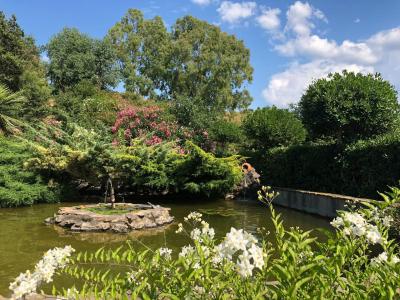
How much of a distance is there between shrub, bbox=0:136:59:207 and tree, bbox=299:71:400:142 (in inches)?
363

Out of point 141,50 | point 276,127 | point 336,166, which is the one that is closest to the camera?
point 336,166

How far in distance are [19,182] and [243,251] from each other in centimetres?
1331

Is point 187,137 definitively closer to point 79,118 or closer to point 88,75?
point 79,118

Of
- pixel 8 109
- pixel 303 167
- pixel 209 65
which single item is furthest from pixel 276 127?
pixel 209 65

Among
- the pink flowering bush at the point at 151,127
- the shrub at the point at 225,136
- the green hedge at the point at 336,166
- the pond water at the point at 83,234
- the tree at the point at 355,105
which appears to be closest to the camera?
the pond water at the point at 83,234

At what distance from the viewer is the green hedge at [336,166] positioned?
10062 mm

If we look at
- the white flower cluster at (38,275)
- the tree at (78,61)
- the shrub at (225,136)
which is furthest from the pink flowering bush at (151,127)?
the white flower cluster at (38,275)

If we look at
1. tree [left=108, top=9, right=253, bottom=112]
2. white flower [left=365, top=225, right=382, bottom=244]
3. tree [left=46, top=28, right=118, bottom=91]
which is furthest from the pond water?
tree [left=108, top=9, right=253, bottom=112]

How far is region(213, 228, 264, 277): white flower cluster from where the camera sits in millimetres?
1666

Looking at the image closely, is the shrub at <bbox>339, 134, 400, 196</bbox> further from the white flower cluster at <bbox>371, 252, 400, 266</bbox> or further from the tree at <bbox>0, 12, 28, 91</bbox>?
the tree at <bbox>0, 12, 28, 91</bbox>

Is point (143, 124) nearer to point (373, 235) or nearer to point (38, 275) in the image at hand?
point (38, 275)

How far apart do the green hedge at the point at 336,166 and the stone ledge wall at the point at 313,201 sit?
35.8 inches

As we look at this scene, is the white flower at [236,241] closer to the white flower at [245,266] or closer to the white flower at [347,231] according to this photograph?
the white flower at [245,266]

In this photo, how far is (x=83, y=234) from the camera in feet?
28.8
